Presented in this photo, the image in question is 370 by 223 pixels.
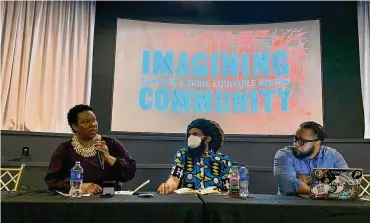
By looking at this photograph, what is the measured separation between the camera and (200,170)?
2.32 meters

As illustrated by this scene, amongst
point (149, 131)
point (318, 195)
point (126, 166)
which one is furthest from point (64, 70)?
point (318, 195)

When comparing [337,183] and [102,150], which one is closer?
[337,183]

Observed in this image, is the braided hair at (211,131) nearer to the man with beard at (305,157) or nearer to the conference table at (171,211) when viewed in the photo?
the man with beard at (305,157)

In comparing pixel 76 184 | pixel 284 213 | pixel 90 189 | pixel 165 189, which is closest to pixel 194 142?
pixel 165 189

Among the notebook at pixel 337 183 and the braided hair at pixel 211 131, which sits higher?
the braided hair at pixel 211 131

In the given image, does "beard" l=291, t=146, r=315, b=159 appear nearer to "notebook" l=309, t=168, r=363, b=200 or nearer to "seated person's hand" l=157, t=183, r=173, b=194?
"notebook" l=309, t=168, r=363, b=200

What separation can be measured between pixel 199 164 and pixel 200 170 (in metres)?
0.04

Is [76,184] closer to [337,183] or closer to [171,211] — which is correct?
[171,211]

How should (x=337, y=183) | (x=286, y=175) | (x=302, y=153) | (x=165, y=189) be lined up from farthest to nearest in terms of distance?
(x=302, y=153), (x=286, y=175), (x=165, y=189), (x=337, y=183)

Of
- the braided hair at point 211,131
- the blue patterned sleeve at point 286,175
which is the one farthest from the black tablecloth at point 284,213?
the braided hair at point 211,131

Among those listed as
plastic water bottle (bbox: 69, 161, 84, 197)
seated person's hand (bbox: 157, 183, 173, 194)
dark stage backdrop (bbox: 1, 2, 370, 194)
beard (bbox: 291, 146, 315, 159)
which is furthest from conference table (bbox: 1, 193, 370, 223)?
dark stage backdrop (bbox: 1, 2, 370, 194)

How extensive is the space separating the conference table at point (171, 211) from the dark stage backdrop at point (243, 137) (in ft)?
7.09

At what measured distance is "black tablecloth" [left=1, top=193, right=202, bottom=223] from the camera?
1.34 metres

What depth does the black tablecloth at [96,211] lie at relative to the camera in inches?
52.6
